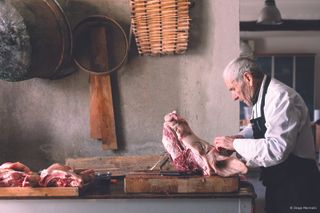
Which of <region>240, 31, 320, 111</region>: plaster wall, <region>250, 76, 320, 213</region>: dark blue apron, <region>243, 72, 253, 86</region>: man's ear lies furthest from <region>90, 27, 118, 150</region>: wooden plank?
<region>240, 31, 320, 111</region>: plaster wall

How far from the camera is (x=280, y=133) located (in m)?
2.40

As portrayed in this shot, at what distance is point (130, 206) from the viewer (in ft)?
7.48

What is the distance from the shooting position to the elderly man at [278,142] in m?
2.41

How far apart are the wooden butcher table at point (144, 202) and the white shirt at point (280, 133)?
223 mm

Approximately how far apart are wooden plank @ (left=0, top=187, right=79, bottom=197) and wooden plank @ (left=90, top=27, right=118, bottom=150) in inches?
49.3

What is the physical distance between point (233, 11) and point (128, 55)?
38.3 inches

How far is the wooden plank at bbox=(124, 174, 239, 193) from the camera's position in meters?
2.28

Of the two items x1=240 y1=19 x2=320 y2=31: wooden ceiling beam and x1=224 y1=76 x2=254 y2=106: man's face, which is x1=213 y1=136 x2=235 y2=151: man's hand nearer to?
x1=224 y1=76 x2=254 y2=106: man's face

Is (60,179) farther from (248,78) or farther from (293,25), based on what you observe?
(293,25)

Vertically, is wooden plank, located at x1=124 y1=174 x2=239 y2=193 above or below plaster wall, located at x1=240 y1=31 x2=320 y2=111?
below

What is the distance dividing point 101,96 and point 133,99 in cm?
28

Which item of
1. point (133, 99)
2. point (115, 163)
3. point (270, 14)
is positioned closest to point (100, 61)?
point (133, 99)

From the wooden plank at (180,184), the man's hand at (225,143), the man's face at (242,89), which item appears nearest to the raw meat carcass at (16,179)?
the wooden plank at (180,184)

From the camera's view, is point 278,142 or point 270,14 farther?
point 270,14
